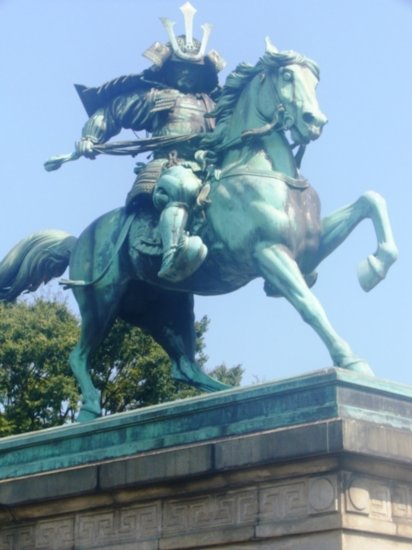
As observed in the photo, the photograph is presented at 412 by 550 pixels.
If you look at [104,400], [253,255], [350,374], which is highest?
[104,400]

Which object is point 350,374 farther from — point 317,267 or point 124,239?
point 124,239

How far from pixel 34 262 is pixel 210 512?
4.37 metres

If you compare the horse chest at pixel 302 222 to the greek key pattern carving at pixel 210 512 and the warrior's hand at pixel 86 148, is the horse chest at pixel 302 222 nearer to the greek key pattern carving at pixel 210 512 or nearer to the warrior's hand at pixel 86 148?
the greek key pattern carving at pixel 210 512

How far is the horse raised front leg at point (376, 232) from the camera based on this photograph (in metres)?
10.5

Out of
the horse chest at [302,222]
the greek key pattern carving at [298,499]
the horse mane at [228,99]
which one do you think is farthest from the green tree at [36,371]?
the greek key pattern carving at [298,499]

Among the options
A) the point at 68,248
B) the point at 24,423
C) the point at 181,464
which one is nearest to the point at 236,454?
the point at 181,464

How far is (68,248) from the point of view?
1270 cm

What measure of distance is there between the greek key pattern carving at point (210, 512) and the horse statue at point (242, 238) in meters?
1.37

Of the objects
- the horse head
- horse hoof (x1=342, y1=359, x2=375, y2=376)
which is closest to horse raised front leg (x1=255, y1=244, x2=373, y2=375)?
horse hoof (x1=342, y1=359, x2=375, y2=376)

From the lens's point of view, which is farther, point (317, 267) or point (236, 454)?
point (317, 267)

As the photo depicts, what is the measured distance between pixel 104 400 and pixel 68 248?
54.4 ft

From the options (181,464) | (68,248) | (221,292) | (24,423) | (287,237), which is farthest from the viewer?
(24,423)

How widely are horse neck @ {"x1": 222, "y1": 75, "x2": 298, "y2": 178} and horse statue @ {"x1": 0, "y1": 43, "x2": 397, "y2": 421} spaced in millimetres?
12

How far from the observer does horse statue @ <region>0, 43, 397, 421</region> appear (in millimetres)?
10523
